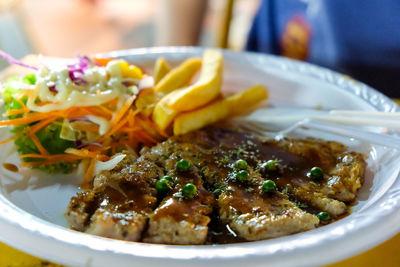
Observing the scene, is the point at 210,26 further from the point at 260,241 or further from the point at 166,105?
the point at 260,241

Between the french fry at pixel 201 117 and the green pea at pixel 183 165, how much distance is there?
0.53 metres

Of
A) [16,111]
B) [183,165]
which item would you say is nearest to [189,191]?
[183,165]

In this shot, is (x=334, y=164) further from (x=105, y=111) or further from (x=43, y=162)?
Result: (x=43, y=162)

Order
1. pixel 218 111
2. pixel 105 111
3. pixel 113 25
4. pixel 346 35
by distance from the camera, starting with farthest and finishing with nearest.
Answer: pixel 113 25
pixel 346 35
pixel 218 111
pixel 105 111

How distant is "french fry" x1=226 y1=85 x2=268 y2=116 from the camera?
11.0 feet

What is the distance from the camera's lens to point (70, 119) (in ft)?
9.52

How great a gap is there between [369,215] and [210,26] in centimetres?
827

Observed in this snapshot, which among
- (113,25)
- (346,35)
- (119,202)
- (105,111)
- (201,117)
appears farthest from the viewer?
(113,25)

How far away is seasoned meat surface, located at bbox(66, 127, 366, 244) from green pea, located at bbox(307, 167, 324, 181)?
3 centimetres

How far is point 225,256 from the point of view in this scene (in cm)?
169

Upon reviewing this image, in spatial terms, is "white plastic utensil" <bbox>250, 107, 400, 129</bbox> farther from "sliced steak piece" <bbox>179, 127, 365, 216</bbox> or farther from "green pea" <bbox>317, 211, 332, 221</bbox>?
"green pea" <bbox>317, 211, 332, 221</bbox>

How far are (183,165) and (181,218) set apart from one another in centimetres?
48

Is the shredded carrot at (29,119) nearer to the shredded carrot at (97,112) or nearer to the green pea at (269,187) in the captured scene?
the shredded carrot at (97,112)

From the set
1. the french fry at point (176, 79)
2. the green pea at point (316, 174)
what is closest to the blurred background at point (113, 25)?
the french fry at point (176, 79)
